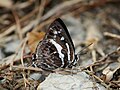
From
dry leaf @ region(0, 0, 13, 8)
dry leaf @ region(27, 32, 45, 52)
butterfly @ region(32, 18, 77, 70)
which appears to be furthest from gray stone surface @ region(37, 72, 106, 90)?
dry leaf @ region(0, 0, 13, 8)

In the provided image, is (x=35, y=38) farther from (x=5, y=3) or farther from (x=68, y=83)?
(x=5, y=3)

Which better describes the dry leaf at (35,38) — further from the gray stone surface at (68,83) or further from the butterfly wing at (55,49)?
the gray stone surface at (68,83)

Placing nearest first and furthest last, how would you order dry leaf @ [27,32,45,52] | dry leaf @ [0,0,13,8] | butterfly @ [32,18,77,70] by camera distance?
butterfly @ [32,18,77,70] < dry leaf @ [27,32,45,52] < dry leaf @ [0,0,13,8]

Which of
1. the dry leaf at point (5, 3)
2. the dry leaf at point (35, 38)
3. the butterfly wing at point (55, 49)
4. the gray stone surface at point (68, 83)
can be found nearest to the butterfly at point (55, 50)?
the butterfly wing at point (55, 49)

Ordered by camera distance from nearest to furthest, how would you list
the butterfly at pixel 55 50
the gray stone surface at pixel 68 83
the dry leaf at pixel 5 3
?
the gray stone surface at pixel 68 83
the butterfly at pixel 55 50
the dry leaf at pixel 5 3

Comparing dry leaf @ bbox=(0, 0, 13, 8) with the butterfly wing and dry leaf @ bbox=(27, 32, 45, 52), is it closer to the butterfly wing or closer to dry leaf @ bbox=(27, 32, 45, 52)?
dry leaf @ bbox=(27, 32, 45, 52)

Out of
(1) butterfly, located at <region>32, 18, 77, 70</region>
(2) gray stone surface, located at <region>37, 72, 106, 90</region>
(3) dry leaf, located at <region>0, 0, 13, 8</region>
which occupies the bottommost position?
(2) gray stone surface, located at <region>37, 72, 106, 90</region>

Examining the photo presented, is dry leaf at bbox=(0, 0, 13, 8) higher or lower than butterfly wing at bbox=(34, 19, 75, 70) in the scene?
higher

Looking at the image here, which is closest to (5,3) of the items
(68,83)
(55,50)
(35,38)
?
(35,38)

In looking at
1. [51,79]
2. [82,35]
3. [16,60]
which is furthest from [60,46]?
[82,35]
